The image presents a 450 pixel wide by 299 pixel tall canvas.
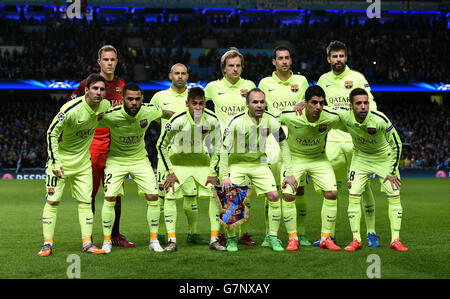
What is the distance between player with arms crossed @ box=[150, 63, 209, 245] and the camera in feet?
26.9

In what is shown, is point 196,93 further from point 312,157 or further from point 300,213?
point 300,213

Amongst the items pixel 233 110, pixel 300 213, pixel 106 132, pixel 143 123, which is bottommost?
pixel 300 213

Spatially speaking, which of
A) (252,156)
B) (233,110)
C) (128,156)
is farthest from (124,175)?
(233,110)

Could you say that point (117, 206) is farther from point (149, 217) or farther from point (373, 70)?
point (373, 70)

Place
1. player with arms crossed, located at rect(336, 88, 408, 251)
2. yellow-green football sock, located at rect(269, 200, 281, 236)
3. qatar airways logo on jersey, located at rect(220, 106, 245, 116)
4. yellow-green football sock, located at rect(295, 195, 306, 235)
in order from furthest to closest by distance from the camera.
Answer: qatar airways logo on jersey, located at rect(220, 106, 245, 116), yellow-green football sock, located at rect(295, 195, 306, 235), yellow-green football sock, located at rect(269, 200, 281, 236), player with arms crossed, located at rect(336, 88, 408, 251)

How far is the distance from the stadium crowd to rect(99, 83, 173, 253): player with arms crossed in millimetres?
19602

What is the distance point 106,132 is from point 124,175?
37.2 inches

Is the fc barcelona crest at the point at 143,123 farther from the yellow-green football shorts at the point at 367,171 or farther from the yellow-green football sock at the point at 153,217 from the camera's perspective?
the yellow-green football shorts at the point at 367,171

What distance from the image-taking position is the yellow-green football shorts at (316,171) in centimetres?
770

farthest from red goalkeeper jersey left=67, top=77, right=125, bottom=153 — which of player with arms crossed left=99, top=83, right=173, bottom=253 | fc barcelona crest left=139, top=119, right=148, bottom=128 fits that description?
fc barcelona crest left=139, top=119, right=148, bottom=128

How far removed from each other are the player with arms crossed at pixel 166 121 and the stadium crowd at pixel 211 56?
62.4ft

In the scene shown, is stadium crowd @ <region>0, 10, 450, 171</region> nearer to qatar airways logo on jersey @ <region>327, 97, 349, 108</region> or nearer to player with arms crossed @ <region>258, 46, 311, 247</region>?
player with arms crossed @ <region>258, 46, 311, 247</region>

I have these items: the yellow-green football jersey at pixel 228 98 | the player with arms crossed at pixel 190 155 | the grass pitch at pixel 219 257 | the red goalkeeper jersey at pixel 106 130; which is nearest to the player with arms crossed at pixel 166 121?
the player with arms crossed at pixel 190 155

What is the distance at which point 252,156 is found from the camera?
779cm
